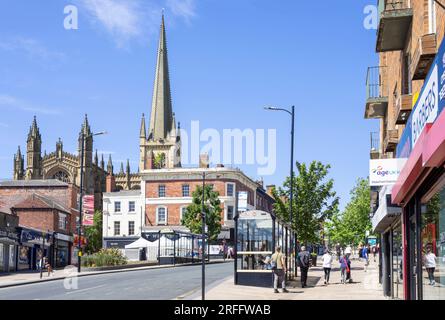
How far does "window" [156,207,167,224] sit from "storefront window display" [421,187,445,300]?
251 ft

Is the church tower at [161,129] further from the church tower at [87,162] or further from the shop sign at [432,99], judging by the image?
the shop sign at [432,99]

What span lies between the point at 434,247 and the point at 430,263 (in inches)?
21.0

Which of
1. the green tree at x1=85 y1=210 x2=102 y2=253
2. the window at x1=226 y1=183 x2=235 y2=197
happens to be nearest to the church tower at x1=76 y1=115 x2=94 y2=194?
the green tree at x1=85 y1=210 x2=102 y2=253

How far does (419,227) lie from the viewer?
1252 centimetres

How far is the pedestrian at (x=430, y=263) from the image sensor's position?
10.9m

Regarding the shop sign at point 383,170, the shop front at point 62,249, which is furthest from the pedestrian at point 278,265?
the shop front at point 62,249

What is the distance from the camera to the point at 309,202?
Result: 44000mm

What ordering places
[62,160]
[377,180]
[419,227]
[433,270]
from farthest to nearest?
1. [62,160]
2. [377,180]
3. [419,227]
4. [433,270]

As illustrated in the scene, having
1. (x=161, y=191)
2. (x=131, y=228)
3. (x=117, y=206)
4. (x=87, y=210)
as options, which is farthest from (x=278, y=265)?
(x=117, y=206)

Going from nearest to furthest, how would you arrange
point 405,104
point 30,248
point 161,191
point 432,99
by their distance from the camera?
1. point 432,99
2. point 405,104
3. point 30,248
4. point 161,191

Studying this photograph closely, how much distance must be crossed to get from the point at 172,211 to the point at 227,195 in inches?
304

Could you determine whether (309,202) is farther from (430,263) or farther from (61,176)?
(61,176)
